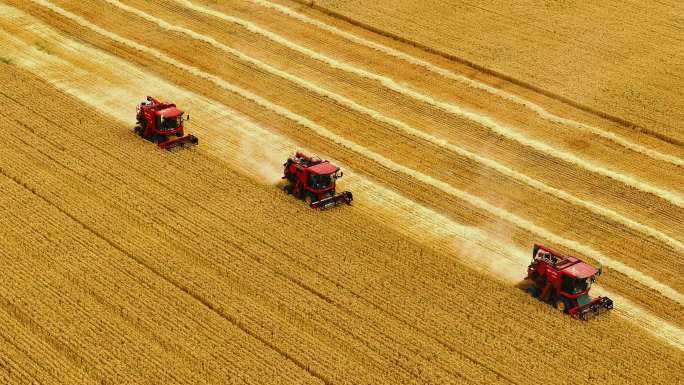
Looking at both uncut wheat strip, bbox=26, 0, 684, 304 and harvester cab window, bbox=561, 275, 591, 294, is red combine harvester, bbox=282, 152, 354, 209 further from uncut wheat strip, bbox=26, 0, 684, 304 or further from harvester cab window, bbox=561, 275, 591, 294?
harvester cab window, bbox=561, 275, 591, 294

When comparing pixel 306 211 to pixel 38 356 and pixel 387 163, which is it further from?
pixel 38 356

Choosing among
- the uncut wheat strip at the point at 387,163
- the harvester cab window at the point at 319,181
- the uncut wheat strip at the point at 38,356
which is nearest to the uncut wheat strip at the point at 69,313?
the uncut wheat strip at the point at 38,356

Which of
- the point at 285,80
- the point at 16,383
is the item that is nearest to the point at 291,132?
the point at 285,80

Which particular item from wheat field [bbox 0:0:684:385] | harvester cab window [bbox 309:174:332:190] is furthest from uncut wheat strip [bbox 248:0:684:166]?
harvester cab window [bbox 309:174:332:190]

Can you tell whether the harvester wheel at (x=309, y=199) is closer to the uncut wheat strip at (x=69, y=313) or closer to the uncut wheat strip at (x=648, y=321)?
the uncut wheat strip at (x=69, y=313)

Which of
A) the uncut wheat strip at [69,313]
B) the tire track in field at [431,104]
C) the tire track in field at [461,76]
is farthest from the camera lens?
the tire track in field at [461,76]

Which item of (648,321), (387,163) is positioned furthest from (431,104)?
(648,321)
